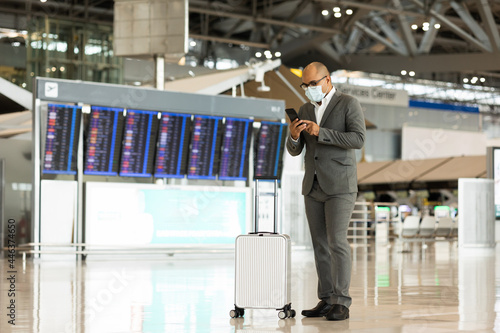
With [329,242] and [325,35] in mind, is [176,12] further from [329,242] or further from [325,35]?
[325,35]

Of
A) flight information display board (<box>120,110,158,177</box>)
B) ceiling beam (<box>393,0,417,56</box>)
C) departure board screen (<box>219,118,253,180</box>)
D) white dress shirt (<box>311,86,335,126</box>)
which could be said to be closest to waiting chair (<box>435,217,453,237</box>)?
departure board screen (<box>219,118,253,180</box>)

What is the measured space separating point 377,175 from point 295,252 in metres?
17.5

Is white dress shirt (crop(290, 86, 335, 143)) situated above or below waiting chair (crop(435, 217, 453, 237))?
above

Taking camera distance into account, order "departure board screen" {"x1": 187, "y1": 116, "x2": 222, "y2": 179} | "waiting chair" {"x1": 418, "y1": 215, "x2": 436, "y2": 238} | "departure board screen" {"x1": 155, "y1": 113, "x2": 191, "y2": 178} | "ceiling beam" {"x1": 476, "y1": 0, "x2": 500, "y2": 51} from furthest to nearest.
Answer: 1. "ceiling beam" {"x1": 476, "y1": 0, "x2": 500, "y2": 51}
2. "waiting chair" {"x1": 418, "y1": 215, "x2": 436, "y2": 238}
3. "departure board screen" {"x1": 187, "y1": 116, "x2": 222, "y2": 179}
4. "departure board screen" {"x1": 155, "y1": 113, "x2": 191, "y2": 178}

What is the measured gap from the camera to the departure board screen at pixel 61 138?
427 inches

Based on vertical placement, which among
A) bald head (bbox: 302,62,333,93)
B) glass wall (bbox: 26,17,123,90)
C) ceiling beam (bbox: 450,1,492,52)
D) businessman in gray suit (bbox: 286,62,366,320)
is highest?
ceiling beam (bbox: 450,1,492,52)

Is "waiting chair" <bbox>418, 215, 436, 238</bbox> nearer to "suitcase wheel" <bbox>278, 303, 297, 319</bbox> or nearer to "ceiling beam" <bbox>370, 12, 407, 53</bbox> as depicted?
"ceiling beam" <bbox>370, 12, 407, 53</bbox>

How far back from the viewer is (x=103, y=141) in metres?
11.3

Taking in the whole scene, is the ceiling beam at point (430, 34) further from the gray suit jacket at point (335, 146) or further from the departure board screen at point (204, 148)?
the gray suit jacket at point (335, 146)

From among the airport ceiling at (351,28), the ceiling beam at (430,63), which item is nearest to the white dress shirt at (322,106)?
the airport ceiling at (351,28)

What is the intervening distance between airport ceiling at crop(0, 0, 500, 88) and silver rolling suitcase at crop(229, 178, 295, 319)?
17.2 m

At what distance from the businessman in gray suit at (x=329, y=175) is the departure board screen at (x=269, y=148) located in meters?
7.72

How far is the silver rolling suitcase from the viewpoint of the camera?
4.50m

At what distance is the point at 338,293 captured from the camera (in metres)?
4.46
